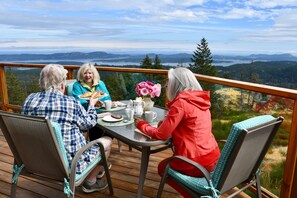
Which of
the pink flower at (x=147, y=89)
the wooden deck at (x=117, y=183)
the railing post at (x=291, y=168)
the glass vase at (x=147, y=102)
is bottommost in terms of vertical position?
the wooden deck at (x=117, y=183)

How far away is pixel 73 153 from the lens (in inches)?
81.4

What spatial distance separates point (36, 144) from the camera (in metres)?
1.87

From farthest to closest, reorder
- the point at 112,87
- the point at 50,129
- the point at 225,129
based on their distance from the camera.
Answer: the point at 112,87
the point at 225,129
the point at 50,129

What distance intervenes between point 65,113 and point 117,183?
47.0 inches

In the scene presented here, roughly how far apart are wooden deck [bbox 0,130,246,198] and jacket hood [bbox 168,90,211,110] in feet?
3.67

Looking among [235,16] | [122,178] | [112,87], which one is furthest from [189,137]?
[235,16]

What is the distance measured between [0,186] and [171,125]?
2.05m

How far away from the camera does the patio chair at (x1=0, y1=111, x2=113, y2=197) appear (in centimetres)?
178

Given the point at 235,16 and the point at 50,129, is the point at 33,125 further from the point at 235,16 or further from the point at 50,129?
the point at 235,16

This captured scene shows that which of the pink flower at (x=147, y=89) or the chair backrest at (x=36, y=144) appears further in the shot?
the pink flower at (x=147, y=89)

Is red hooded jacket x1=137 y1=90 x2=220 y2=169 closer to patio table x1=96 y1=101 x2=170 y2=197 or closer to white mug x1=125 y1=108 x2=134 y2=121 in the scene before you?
patio table x1=96 y1=101 x2=170 y2=197

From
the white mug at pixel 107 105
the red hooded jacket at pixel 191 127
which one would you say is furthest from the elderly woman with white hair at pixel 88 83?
the red hooded jacket at pixel 191 127

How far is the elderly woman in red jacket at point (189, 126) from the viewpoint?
1935 millimetres

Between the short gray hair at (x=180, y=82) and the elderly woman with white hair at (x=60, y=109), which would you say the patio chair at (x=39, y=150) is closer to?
the elderly woman with white hair at (x=60, y=109)
